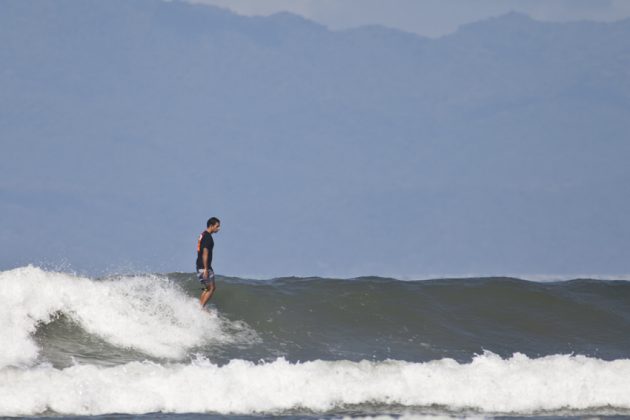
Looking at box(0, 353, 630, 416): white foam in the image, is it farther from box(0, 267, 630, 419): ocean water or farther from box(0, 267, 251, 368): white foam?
box(0, 267, 251, 368): white foam

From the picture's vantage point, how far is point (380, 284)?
1944 centimetres

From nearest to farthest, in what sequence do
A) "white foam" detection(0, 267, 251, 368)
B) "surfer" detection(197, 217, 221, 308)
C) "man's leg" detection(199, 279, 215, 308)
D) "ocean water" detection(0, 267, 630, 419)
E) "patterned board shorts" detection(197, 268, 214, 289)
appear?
"ocean water" detection(0, 267, 630, 419)
"white foam" detection(0, 267, 251, 368)
"surfer" detection(197, 217, 221, 308)
"patterned board shorts" detection(197, 268, 214, 289)
"man's leg" detection(199, 279, 215, 308)

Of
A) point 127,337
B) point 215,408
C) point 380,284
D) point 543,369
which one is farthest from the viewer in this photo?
point 380,284

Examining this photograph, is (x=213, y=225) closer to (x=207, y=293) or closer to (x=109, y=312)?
(x=207, y=293)

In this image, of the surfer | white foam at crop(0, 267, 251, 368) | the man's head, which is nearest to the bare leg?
the surfer

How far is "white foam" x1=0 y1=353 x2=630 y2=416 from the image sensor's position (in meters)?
11.7

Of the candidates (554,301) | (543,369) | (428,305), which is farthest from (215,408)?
(554,301)

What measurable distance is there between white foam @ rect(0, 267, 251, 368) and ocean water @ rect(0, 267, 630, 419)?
0.02 m

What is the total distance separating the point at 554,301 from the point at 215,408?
396 inches

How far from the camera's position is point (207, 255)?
52.9 feet

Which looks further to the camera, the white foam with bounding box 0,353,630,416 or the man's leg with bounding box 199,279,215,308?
the man's leg with bounding box 199,279,215,308

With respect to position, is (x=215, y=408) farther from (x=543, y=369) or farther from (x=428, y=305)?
(x=428, y=305)

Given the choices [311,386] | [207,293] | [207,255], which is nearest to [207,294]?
[207,293]

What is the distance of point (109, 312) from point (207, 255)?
1.85 meters
